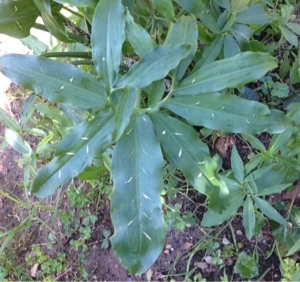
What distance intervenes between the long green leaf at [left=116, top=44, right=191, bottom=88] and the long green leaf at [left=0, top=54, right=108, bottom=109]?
8 cm

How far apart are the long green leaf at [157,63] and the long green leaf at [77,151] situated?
0.09 meters

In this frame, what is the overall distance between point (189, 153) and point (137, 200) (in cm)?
12

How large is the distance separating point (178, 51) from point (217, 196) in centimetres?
26

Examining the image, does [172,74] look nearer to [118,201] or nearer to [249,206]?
[118,201]

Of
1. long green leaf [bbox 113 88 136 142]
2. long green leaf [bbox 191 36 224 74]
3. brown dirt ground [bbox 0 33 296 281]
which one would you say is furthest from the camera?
brown dirt ground [bbox 0 33 296 281]

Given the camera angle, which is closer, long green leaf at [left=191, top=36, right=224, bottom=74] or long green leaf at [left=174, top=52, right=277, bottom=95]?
long green leaf at [left=174, top=52, right=277, bottom=95]

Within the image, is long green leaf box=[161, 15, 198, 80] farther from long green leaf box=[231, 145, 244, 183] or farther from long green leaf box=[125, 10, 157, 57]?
long green leaf box=[231, 145, 244, 183]

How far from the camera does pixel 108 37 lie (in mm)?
726

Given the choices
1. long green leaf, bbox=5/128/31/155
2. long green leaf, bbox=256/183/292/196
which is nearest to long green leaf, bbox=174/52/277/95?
long green leaf, bbox=256/183/292/196

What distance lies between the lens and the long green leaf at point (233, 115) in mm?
723

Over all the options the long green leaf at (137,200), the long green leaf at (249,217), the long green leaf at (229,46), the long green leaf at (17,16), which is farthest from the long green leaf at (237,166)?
the long green leaf at (17,16)

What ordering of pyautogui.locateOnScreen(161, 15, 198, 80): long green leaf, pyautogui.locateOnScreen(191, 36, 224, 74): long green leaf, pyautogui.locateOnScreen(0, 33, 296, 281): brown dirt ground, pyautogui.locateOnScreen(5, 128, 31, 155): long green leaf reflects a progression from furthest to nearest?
1. pyautogui.locateOnScreen(0, 33, 296, 281): brown dirt ground
2. pyautogui.locateOnScreen(5, 128, 31, 155): long green leaf
3. pyautogui.locateOnScreen(191, 36, 224, 74): long green leaf
4. pyautogui.locateOnScreen(161, 15, 198, 80): long green leaf

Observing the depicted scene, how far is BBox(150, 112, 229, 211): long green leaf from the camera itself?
27.9 inches

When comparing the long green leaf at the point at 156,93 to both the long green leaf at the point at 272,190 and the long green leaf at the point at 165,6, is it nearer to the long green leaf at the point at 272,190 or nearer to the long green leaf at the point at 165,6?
the long green leaf at the point at 165,6
